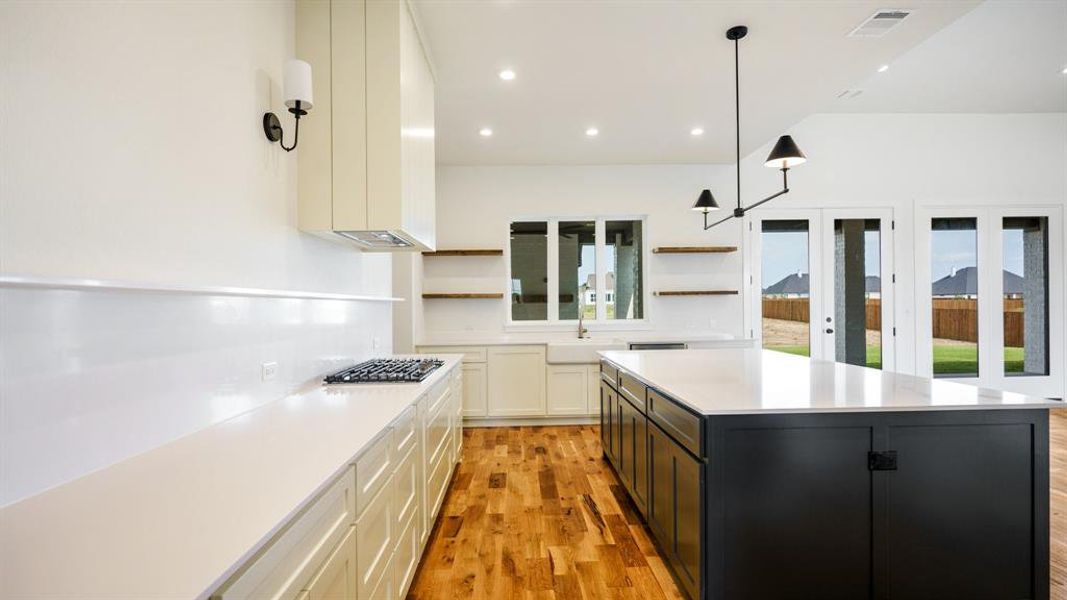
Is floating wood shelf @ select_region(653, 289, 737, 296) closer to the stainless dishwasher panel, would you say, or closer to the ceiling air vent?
the stainless dishwasher panel

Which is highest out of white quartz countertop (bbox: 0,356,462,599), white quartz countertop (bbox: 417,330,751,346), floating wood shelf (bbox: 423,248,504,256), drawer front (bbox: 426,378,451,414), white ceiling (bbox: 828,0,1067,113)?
white ceiling (bbox: 828,0,1067,113)

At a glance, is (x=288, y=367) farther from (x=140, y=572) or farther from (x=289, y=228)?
(x=140, y=572)

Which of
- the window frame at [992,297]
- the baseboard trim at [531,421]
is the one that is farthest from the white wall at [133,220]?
the window frame at [992,297]

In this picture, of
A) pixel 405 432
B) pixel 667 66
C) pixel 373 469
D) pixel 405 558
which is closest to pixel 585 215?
pixel 667 66

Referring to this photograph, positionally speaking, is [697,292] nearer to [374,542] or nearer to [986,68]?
[986,68]

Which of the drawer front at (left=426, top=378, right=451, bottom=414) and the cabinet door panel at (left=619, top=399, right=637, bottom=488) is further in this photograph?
the cabinet door panel at (left=619, top=399, right=637, bottom=488)

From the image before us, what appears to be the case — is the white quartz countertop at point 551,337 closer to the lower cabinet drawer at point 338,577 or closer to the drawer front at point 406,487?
the drawer front at point 406,487

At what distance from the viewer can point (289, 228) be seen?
7.01ft

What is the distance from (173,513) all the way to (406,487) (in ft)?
3.40

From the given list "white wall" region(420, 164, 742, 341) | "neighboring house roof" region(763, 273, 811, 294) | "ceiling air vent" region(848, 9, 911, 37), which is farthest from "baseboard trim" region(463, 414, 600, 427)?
"ceiling air vent" region(848, 9, 911, 37)

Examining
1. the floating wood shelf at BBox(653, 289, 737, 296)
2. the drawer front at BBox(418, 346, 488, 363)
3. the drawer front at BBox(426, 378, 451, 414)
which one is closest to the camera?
the drawer front at BBox(426, 378, 451, 414)

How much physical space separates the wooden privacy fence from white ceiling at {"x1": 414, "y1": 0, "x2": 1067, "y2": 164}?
2.11 metres

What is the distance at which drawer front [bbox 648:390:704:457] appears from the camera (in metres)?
1.71

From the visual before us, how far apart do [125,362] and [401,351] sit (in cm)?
334
